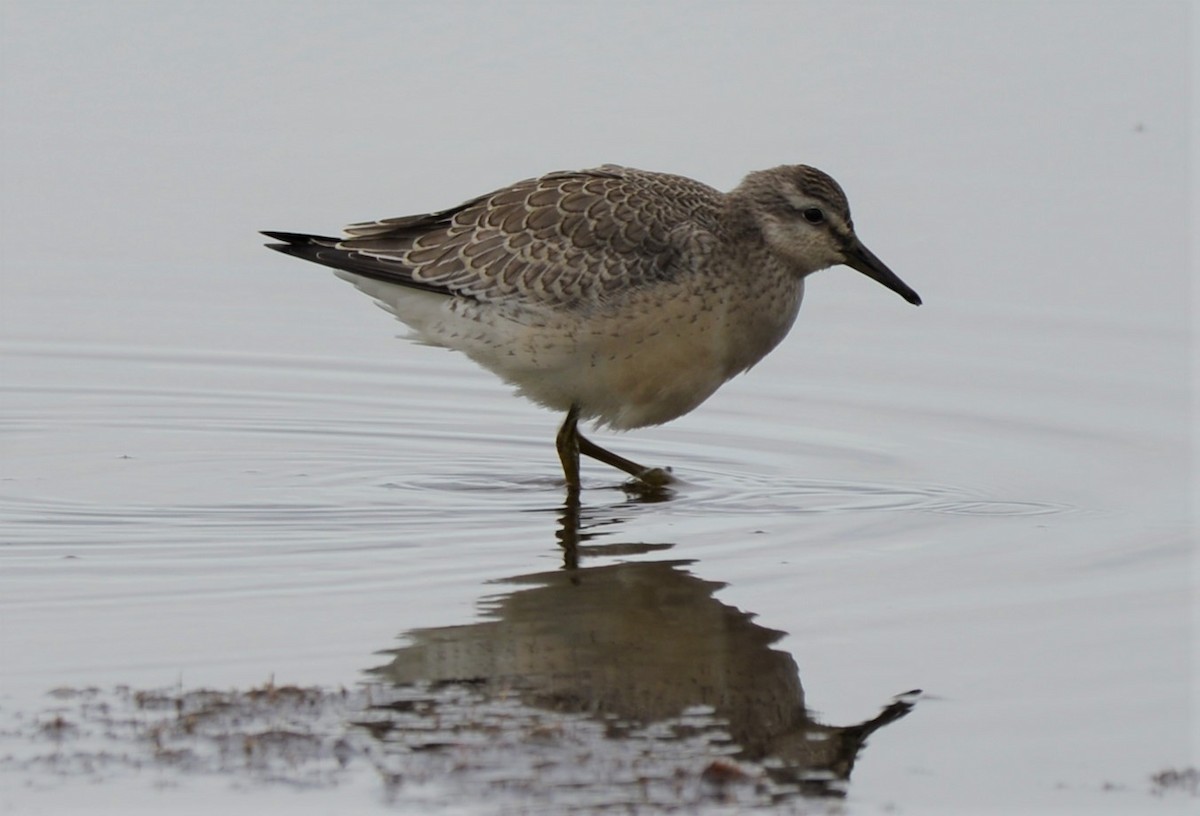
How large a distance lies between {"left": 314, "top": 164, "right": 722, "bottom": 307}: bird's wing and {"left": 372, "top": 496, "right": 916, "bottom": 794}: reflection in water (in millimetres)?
1736

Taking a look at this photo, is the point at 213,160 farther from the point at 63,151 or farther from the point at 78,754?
the point at 78,754

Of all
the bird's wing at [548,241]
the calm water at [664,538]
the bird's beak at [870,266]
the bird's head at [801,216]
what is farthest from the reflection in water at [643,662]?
the bird's beak at [870,266]

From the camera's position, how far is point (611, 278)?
962cm

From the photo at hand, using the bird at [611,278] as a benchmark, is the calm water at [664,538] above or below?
below

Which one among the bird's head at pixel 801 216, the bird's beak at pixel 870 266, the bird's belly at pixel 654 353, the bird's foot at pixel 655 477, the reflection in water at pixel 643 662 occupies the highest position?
the bird's head at pixel 801 216

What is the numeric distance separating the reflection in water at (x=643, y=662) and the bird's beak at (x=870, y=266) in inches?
90.5

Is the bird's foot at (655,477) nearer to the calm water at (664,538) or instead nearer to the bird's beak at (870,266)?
the calm water at (664,538)

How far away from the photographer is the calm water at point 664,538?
679cm

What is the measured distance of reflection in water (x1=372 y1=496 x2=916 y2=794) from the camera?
659 centimetres

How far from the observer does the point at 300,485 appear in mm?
9852

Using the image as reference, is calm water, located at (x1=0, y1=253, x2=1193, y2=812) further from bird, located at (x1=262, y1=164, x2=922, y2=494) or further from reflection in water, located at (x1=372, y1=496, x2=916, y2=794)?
bird, located at (x1=262, y1=164, x2=922, y2=494)

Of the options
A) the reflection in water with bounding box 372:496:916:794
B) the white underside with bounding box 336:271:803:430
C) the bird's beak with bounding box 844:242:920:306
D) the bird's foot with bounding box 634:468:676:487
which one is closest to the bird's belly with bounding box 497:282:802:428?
the white underside with bounding box 336:271:803:430

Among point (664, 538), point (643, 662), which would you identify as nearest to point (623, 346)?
point (664, 538)

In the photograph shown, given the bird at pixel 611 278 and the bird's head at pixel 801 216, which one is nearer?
the bird at pixel 611 278
